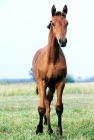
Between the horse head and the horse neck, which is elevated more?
the horse head

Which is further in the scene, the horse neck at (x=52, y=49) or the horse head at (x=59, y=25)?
the horse neck at (x=52, y=49)

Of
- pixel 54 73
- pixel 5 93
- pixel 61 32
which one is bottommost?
pixel 5 93

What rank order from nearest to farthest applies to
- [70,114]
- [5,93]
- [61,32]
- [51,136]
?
[61,32]
[51,136]
[70,114]
[5,93]

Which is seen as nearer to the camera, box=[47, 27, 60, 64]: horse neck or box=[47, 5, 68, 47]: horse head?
box=[47, 5, 68, 47]: horse head

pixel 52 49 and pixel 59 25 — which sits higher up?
pixel 59 25

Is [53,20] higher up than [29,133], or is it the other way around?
[53,20]

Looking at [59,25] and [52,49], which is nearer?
[59,25]

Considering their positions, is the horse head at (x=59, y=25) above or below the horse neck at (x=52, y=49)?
above

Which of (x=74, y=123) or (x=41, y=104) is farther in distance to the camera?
(x=74, y=123)

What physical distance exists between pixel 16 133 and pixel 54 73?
144 cm

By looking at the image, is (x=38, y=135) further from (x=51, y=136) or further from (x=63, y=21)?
(x=63, y=21)

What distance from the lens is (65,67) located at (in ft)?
28.5

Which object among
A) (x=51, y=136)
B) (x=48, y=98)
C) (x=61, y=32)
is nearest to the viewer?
(x=61, y=32)

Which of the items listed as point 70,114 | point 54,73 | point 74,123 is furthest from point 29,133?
point 70,114
